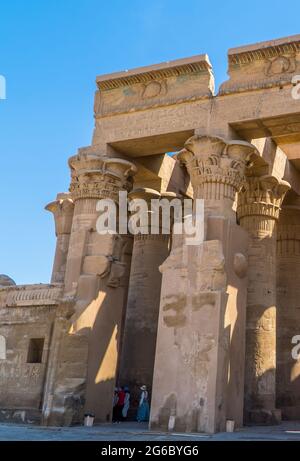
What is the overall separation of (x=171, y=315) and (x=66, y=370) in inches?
94.1

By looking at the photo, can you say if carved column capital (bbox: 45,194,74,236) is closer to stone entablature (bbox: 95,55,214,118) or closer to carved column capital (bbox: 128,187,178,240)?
carved column capital (bbox: 128,187,178,240)

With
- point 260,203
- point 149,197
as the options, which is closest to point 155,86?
point 149,197

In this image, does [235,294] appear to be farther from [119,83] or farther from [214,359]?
[119,83]

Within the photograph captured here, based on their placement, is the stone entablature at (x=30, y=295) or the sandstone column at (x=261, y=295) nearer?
the stone entablature at (x=30, y=295)

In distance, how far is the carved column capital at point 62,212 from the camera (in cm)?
1627

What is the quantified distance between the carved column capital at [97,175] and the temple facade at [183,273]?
0.03 meters

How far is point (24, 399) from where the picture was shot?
37.6 ft

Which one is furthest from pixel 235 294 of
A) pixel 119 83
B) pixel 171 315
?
pixel 119 83

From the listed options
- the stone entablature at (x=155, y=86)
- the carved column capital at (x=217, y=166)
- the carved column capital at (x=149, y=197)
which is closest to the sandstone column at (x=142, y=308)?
the carved column capital at (x=149, y=197)

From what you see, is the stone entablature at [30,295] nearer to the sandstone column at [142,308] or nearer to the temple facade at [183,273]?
the temple facade at [183,273]

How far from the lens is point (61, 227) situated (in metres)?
16.3

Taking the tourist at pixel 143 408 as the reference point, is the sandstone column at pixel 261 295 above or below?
above

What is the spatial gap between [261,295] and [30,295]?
4.98 metres

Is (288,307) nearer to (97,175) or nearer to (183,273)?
(183,273)
